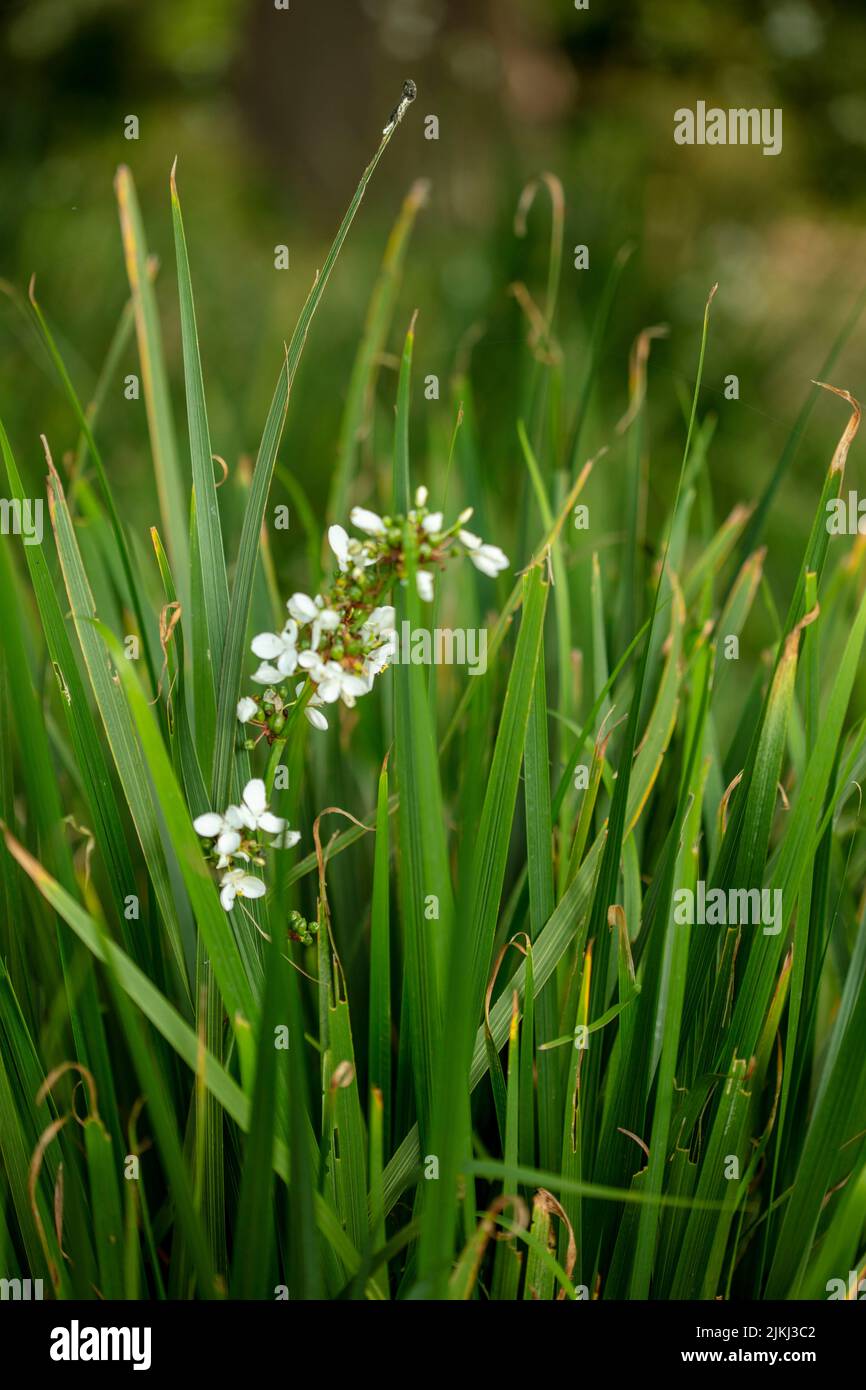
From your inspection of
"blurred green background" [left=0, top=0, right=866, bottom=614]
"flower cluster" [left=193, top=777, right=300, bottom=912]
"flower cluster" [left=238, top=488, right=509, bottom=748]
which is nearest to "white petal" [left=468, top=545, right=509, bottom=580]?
"flower cluster" [left=238, top=488, right=509, bottom=748]

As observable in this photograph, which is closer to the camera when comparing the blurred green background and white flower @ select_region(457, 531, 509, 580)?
white flower @ select_region(457, 531, 509, 580)

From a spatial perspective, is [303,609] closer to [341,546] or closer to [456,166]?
[341,546]

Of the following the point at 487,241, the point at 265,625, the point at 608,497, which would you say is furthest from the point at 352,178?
the point at 265,625

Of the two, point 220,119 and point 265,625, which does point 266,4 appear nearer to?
point 220,119

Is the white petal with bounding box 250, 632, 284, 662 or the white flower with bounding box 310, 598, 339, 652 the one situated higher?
the white flower with bounding box 310, 598, 339, 652

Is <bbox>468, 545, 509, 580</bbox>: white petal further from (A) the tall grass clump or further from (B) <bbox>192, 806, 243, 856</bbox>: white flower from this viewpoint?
(B) <bbox>192, 806, 243, 856</bbox>: white flower

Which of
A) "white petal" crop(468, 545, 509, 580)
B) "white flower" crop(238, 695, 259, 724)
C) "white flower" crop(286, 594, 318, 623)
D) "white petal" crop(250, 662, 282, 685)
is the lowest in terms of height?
"white flower" crop(238, 695, 259, 724)
